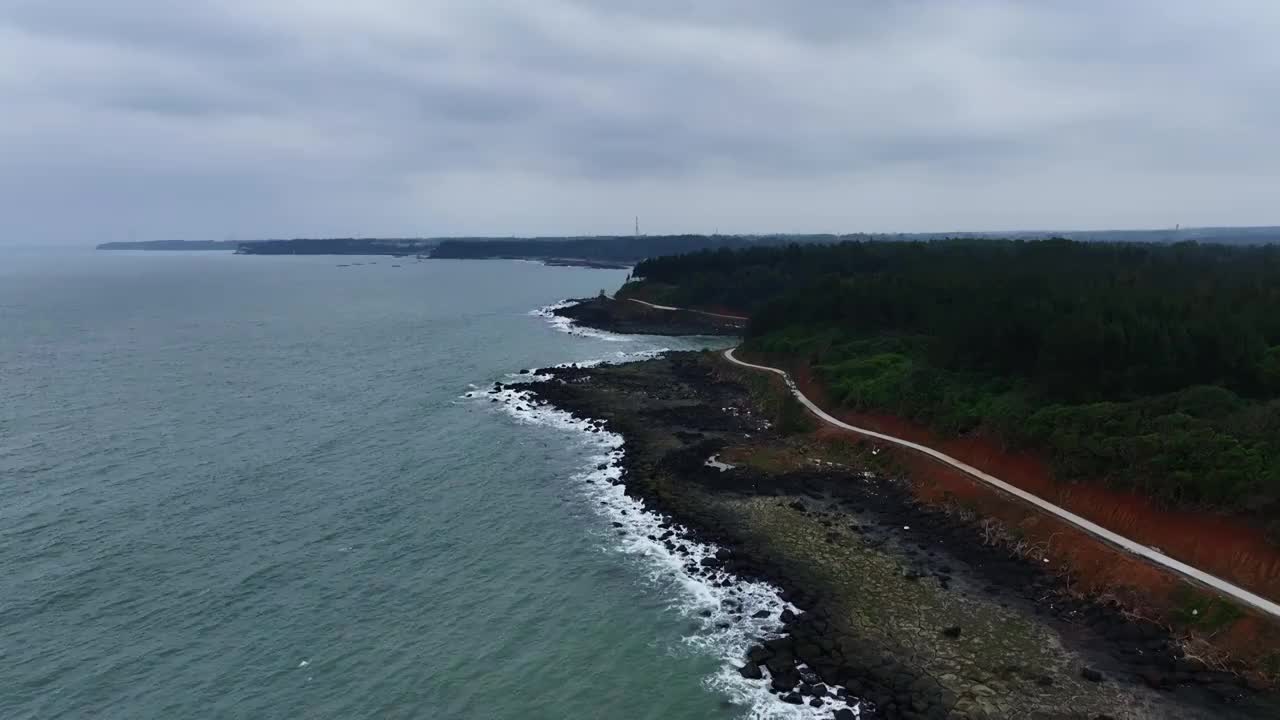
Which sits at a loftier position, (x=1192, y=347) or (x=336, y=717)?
(x=1192, y=347)

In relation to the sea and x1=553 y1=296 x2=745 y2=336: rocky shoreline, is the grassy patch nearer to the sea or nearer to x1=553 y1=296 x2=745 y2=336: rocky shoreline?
the sea

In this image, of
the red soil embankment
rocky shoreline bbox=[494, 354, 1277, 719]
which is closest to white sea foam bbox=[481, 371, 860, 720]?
rocky shoreline bbox=[494, 354, 1277, 719]

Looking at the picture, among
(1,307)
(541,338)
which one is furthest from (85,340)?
(1,307)

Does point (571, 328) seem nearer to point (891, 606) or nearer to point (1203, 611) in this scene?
point (891, 606)

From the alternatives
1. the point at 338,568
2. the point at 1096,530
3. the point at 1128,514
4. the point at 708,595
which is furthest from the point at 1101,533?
the point at 338,568

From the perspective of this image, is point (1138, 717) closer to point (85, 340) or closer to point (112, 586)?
point (112, 586)

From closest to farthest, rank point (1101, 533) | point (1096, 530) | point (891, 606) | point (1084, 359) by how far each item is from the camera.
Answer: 1. point (891, 606)
2. point (1101, 533)
3. point (1096, 530)
4. point (1084, 359)
